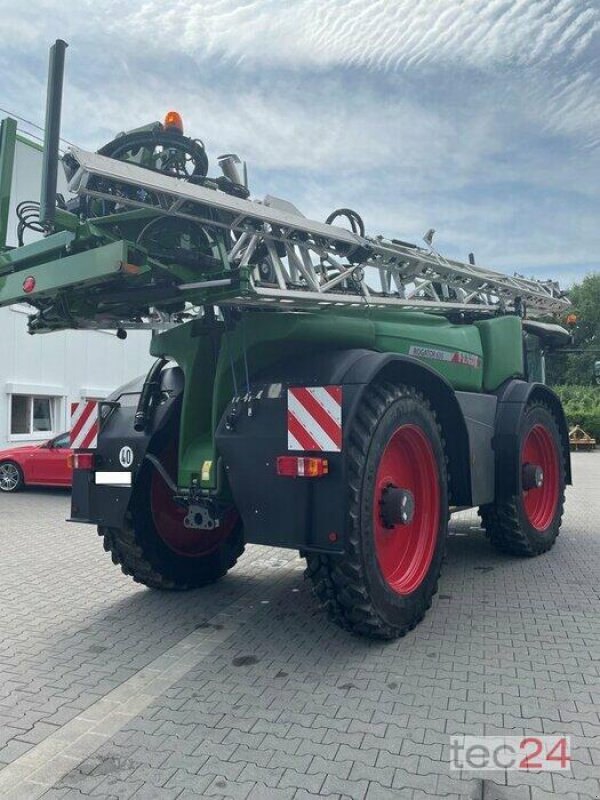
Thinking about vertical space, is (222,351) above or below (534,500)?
above

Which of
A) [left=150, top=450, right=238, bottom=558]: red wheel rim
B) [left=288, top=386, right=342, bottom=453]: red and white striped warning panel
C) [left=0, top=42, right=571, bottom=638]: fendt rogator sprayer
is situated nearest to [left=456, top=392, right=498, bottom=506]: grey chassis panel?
[left=0, top=42, right=571, bottom=638]: fendt rogator sprayer

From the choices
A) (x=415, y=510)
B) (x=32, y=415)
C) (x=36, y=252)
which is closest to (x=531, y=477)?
(x=415, y=510)

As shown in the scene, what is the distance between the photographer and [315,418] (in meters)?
→ 4.08

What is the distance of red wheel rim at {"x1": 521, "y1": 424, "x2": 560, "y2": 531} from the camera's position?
286 inches

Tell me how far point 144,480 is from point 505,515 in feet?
11.2

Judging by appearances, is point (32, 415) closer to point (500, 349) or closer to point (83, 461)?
point (83, 461)

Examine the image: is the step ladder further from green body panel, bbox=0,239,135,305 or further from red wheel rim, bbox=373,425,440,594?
red wheel rim, bbox=373,425,440,594

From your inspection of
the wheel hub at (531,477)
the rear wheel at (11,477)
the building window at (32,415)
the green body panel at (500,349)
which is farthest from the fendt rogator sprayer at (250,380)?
the building window at (32,415)

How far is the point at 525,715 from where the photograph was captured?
3.38 m

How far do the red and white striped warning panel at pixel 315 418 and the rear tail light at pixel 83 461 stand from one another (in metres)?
1.81

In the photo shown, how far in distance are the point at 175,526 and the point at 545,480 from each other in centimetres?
410

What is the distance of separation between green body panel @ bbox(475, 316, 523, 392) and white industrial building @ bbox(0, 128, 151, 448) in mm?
10065
